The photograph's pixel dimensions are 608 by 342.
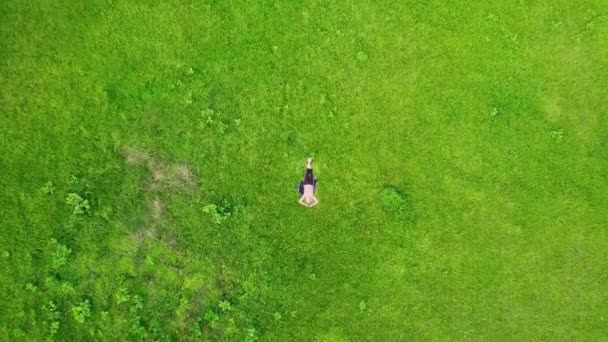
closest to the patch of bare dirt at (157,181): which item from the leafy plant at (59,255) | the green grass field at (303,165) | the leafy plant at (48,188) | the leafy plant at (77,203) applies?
the green grass field at (303,165)

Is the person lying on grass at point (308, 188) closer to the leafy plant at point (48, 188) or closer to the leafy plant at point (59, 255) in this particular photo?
the leafy plant at point (59, 255)

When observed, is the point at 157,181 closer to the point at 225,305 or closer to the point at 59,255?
the point at 59,255

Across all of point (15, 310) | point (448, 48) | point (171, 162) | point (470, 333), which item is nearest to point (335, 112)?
point (448, 48)

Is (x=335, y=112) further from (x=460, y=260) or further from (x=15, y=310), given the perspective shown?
(x=15, y=310)

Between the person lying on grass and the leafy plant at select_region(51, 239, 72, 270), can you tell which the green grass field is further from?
the person lying on grass

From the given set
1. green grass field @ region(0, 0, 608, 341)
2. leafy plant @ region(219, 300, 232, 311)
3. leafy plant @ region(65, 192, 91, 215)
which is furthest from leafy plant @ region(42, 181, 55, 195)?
leafy plant @ region(219, 300, 232, 311)

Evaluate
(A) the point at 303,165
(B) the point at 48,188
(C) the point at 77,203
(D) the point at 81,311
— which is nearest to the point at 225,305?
(D) the point at 81,311

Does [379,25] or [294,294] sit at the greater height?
[379,25]
